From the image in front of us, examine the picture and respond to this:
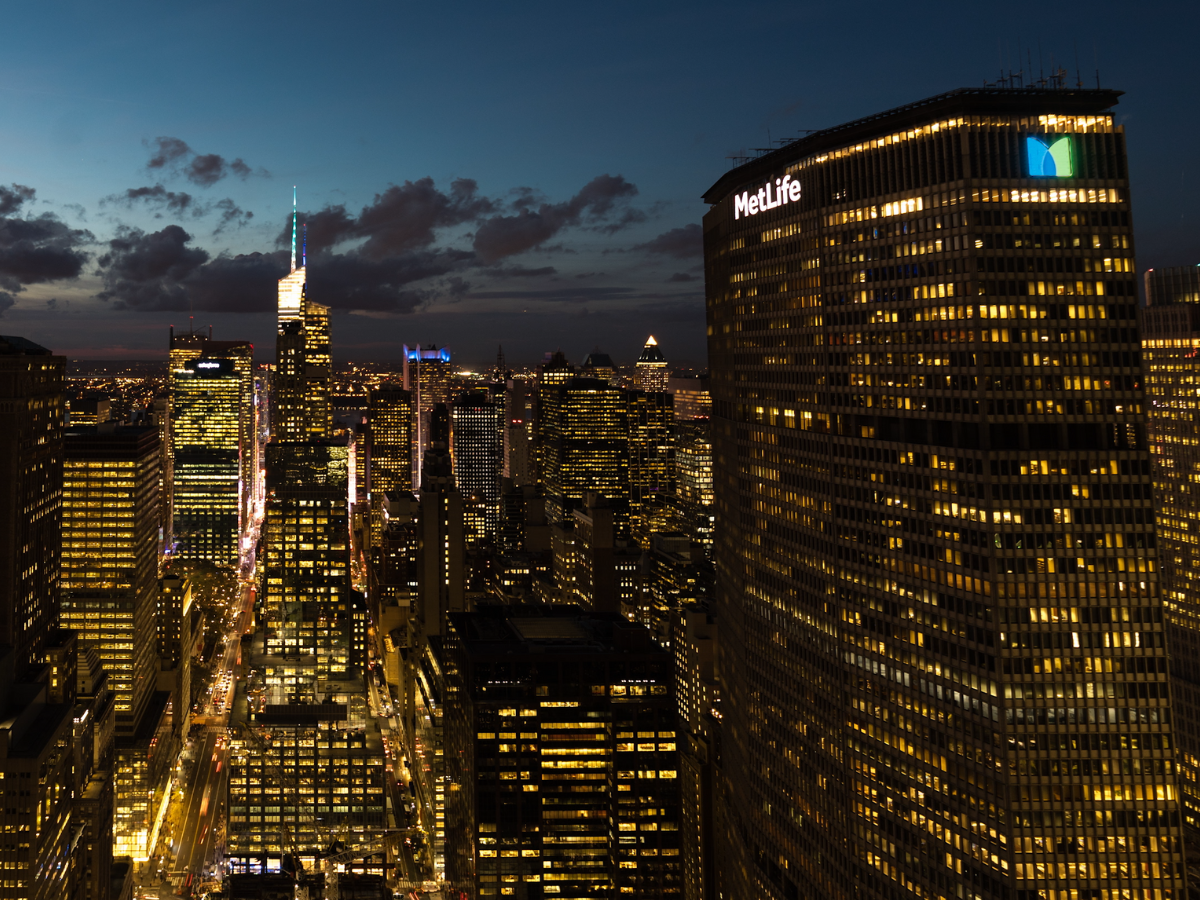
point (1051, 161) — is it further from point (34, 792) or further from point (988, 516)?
point (34, 792)

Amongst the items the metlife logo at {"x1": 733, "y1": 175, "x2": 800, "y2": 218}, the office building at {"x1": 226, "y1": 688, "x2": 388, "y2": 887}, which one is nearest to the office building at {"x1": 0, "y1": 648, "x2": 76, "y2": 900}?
the office building at {"x1": 226, "y1": 688, "x2": 388, "y2": 887}

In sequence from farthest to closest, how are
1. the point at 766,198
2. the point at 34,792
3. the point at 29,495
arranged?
the point at 29,495, the point at 766,198, the point at 34,792

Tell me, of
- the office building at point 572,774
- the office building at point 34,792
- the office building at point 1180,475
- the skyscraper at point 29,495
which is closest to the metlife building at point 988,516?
the office building at point 572,774

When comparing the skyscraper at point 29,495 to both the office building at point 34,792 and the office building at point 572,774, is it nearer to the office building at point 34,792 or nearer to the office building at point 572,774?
the office building at point 34,792

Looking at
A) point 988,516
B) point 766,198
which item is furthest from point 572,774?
point 766,198

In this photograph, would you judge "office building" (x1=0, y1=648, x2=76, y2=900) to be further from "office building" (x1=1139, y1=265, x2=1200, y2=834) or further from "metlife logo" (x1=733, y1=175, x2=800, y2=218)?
"office building" (x1=1139, y1=265, x2=1200, y2=834)
